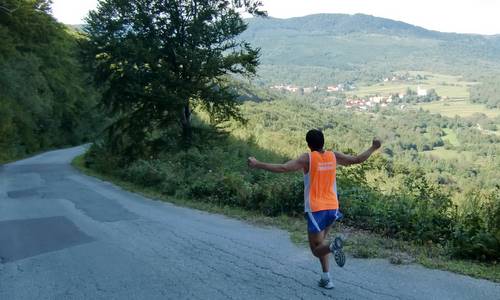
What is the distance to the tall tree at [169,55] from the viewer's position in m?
19.8

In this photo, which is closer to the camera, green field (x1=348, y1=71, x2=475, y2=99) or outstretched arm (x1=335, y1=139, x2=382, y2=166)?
outstretched arm (x1=335, y1=139, x2=382, y2=166)

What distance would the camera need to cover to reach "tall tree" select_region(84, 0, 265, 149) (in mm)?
19766

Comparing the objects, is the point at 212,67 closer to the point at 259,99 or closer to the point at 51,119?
the point at 51,119

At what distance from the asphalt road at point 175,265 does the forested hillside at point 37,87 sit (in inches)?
613

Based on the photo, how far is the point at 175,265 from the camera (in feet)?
22.5

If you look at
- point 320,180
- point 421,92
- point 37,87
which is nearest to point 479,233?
point 320,180

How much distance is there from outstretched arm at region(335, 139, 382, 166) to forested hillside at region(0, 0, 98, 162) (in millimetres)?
20288

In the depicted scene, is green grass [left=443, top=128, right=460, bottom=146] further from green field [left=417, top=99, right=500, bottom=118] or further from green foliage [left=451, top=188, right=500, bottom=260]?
green foliage [left=451, top=188, right=500, bottom=260]

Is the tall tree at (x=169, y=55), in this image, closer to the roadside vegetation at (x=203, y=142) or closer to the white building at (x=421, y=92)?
the roadside vegetation at (x=203, y=142)

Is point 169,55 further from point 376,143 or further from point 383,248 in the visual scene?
point 376,143

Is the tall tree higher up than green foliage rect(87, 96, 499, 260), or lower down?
higher up

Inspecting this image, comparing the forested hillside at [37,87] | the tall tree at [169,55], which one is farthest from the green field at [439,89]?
the tall tree at [169,55]

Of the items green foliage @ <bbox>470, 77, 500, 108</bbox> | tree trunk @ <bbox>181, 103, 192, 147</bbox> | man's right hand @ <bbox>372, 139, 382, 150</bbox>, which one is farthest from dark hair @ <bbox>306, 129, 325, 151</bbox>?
green foliage @ <bbox>470, 77, 500, 108</bbox>

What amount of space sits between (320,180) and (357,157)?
0.52 metres
